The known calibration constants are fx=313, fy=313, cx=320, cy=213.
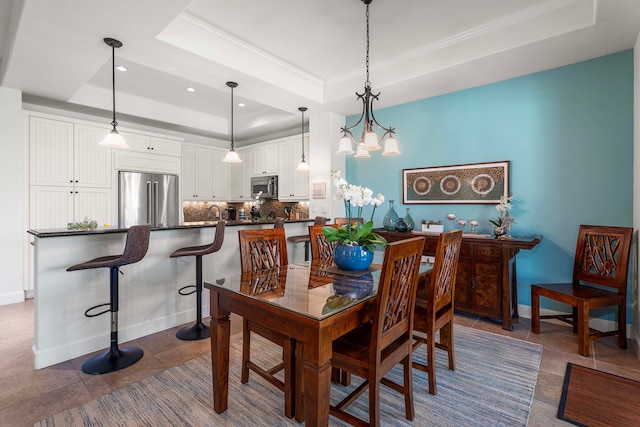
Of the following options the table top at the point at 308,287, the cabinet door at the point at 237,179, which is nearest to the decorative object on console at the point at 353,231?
the table top at the point at 308,287

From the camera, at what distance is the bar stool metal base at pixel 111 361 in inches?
90.9

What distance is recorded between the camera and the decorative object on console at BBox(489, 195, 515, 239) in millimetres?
3240

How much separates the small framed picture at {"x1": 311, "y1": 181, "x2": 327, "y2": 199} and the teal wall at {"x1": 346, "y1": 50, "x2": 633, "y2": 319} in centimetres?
153

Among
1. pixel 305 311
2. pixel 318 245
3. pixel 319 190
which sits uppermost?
pixel 319 190

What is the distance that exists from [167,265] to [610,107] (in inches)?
177

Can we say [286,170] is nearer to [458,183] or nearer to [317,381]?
[458,183]

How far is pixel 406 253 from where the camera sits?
1583 mm

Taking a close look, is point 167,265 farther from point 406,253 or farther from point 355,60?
point 355,60

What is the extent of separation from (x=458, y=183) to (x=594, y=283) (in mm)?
1614

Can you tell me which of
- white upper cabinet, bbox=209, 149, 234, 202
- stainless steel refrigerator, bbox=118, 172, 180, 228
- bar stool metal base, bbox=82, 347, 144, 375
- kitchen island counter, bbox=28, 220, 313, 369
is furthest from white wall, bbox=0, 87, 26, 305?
white upper cabinet, bbox=209, 149, 234, 202

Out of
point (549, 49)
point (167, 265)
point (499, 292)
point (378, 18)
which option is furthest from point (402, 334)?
point (549, 49)

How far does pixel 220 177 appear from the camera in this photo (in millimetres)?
6543

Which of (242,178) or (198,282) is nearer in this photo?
(198,282)

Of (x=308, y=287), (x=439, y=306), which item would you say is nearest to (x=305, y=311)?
(x=308, y=287)
